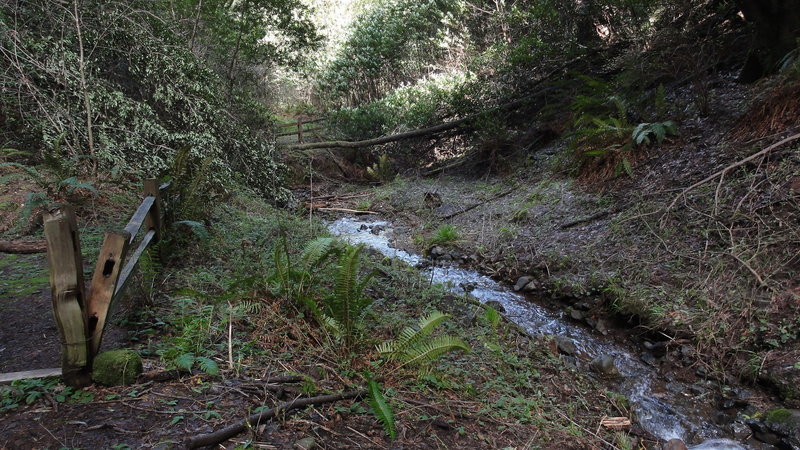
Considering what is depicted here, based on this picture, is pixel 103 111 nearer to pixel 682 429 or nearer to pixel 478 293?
pixel 478 293

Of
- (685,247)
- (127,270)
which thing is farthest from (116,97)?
(685,247)

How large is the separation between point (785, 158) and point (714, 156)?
0.93 metres

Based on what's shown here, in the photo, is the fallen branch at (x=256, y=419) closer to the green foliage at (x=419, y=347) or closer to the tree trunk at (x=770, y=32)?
the green foliage at (x=419, y=347)

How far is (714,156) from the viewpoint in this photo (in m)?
5.96

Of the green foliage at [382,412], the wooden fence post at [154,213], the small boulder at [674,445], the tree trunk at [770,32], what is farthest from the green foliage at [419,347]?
the tree trunk at [770,32]

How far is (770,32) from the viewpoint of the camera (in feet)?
21.5

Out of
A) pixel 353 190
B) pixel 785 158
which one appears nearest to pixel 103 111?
pixel 353 190

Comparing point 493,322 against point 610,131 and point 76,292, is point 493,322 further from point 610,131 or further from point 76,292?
point 610,131

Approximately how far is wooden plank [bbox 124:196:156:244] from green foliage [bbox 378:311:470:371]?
1.94 metres

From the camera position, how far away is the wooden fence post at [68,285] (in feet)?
6.62

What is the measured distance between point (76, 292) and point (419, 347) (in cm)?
211

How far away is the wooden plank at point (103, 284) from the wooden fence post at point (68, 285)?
0.07 m

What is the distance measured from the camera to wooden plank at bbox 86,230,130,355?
2.32 m

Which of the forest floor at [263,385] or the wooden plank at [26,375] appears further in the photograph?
the wooden plank at [26,375]
